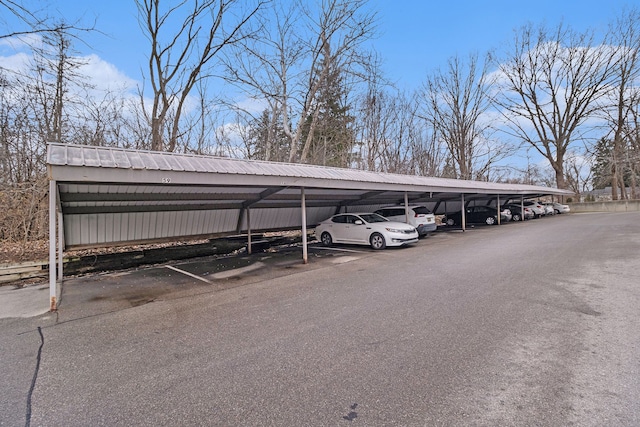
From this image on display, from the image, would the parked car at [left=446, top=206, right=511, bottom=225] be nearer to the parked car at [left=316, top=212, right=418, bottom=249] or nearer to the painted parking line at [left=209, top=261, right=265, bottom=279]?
the parked car at [left=316, top=212, right=418, bottom=249]

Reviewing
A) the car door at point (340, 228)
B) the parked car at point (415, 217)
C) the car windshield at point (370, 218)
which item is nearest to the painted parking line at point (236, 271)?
the car door at point (340, 228)

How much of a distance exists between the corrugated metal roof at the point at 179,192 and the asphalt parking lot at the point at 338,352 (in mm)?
2480

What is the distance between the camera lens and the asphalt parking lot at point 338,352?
259 cm

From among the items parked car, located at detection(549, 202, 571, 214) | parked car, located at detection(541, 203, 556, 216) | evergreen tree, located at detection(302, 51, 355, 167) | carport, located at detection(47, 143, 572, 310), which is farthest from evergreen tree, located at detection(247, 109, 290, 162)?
parked car, located at detection(549, 202, 571, 214)

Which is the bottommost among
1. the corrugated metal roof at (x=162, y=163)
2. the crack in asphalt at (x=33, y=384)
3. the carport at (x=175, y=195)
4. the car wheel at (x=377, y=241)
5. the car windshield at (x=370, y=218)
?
the crack in asphalt at (x=33, y=384)

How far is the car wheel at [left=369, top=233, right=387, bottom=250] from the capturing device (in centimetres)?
1230

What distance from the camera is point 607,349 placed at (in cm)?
351

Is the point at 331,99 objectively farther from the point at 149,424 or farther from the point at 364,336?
the point at 149,424

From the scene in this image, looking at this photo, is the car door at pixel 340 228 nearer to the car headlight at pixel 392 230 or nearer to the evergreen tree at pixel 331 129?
the car headlight at pixel 392 230

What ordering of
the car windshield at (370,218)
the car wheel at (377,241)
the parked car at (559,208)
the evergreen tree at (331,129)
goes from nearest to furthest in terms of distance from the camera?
the car wheel at (377,241) < the car windshield at (370,218) < the evergreen tree at (331,129) < the parked car at (559,208)

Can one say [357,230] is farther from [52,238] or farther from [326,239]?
[52,238]

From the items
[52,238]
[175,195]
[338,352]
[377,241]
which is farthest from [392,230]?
[52,238]

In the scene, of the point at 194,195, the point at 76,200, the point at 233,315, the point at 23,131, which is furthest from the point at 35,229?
the point at 233,315

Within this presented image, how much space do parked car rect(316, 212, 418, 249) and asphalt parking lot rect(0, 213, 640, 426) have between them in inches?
195
